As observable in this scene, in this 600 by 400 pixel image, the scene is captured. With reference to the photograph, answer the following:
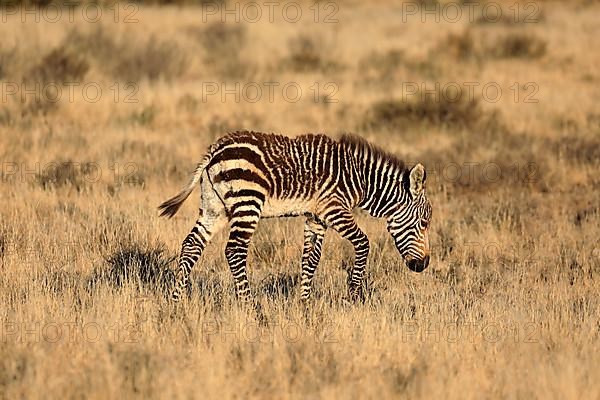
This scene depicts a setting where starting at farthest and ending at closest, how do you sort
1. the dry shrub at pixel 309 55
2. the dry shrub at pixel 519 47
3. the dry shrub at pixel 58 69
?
the dry shrub at pixel 519 47 → the dry shrub at pixel 309 55 → the dry shrub at pixel 58 69

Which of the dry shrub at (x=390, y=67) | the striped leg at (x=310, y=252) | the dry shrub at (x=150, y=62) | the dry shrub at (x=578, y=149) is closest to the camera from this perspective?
the striped leg at (x=310, y=252)

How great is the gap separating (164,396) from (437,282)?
13.5ft

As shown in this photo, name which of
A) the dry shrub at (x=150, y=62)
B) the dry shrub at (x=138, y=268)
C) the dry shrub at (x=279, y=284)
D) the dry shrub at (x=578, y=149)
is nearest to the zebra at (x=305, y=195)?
the dry shrub at (x=279, y=284)

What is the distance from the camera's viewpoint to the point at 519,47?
81.1 feet

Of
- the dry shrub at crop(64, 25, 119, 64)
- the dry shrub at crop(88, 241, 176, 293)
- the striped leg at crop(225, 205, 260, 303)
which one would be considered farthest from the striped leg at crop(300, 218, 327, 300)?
the dry shrub at crop(64, 25, 119, 64)

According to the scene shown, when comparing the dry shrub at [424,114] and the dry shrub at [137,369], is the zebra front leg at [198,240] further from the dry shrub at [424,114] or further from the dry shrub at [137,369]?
the dry shrub at [424,114]

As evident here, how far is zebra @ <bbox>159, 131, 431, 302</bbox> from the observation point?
8.09 m

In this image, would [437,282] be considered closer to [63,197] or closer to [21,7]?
[63,197]

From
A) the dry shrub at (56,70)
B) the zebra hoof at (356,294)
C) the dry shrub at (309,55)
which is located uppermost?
the dry shrub at (309,55)

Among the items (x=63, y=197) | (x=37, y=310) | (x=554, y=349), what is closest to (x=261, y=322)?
(x=37, y=310)

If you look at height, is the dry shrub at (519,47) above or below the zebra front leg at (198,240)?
above

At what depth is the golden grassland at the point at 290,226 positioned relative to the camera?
6.28m

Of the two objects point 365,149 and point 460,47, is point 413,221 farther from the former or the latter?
point 460,47

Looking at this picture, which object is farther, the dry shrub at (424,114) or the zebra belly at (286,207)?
the dry shrub at (424,114)
